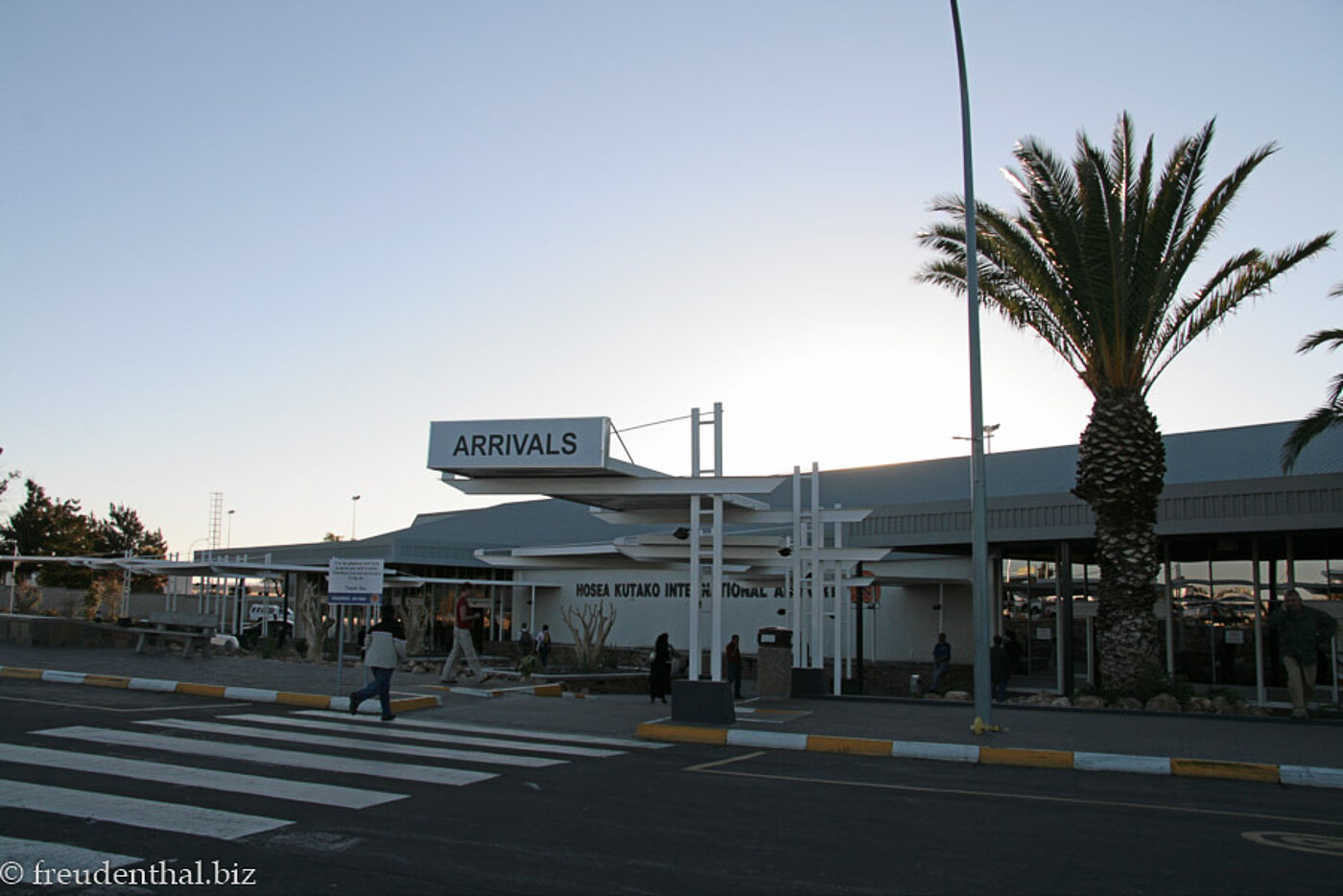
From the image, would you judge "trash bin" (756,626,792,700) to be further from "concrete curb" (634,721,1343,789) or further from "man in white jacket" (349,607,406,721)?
"man in white jacket" (349,607,406,721)

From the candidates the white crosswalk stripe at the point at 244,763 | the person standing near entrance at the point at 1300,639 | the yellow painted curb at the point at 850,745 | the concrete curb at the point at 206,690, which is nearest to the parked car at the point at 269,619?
the concrete curb at the point at 206,690

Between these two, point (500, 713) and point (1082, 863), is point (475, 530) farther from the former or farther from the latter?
point (1082, 863)

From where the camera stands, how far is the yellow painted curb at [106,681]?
1754 centimetres

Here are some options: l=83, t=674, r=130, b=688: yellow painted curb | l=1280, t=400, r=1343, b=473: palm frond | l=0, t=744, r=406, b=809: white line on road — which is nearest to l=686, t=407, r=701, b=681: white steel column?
l=0, t=744, r=406, b=809: white line on road

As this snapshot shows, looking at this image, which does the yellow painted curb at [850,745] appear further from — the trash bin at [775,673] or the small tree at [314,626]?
the small tree at [314,626]

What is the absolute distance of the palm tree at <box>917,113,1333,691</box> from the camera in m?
17.4

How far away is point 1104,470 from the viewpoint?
17.8 meters

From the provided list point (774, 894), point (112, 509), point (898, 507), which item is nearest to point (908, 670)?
point (898, 507)

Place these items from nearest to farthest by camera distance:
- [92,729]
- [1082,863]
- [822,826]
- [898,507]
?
[1082,863] < [822,826] < [92,729] < [898,507]

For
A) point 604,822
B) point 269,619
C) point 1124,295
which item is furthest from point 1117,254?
point 269,619

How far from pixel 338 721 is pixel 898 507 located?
59.0ft

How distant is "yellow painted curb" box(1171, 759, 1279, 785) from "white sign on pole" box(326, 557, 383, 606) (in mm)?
11765

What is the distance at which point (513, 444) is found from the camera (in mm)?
14227

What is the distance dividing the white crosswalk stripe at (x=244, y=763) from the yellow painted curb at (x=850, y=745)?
1.89 metres
